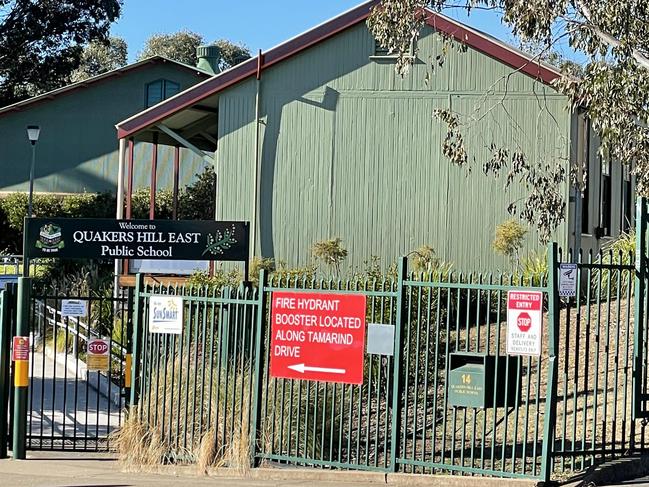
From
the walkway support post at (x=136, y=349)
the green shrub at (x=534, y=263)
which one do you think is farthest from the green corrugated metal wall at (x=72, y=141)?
the walkway support post at (x=136, y=349)

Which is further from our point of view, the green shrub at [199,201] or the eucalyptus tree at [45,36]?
the eucalyptus tree at [45,36]

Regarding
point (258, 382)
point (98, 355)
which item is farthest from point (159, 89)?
point (258, 382)

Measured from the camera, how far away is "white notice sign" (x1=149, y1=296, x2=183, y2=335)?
11945 millimetres

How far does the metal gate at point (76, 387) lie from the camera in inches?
507

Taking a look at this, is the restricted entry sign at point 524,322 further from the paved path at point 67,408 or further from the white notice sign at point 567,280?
the paved path at point 67,408

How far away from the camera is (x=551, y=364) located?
1019 cm

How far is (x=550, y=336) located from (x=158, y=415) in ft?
14.5

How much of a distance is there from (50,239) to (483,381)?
5.64 metres

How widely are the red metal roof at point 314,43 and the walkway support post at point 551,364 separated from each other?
10.9 metres

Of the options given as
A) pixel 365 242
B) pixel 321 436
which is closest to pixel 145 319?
pixel 321 436

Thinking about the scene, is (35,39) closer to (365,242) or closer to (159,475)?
(365,242)

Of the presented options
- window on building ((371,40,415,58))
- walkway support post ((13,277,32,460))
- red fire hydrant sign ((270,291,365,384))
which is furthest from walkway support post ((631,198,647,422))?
window on building ((371,40,415,58))

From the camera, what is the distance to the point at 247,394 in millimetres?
11648

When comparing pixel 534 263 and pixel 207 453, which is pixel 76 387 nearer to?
pixel 207 453
